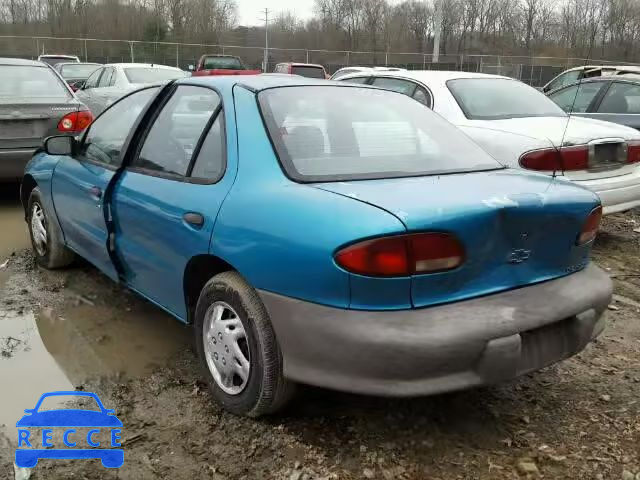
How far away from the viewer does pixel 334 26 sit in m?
62.1

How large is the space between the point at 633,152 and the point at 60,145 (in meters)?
4.58

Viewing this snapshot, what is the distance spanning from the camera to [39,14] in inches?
2013

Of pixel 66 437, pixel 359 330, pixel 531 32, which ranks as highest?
pixel 531 32

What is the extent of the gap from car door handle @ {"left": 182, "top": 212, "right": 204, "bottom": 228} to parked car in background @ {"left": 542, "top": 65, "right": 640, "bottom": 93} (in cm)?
744

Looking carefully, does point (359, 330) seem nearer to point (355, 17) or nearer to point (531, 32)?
point (531, 32)

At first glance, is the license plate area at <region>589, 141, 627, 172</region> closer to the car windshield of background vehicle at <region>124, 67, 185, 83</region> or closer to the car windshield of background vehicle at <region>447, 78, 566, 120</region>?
the car windshield of background vehicle at <region>447, 78, 566, 120</region>

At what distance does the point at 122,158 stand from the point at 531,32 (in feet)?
179

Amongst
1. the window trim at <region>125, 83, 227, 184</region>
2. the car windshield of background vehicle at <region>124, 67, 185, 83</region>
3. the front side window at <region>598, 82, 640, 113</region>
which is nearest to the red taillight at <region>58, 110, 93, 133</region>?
the window trim at <region>125, 83, 227, 184</region>

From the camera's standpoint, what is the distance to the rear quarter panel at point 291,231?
2254 mm

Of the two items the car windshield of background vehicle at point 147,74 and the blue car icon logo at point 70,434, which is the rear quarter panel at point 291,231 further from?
the car windshield of background vehicle at point 147,74

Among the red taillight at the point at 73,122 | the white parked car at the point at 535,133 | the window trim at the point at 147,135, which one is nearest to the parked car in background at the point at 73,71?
the red taillight at the point at 73,122

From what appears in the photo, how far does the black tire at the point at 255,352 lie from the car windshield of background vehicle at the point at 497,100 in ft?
11.8

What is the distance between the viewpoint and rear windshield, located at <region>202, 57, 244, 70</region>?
2055cm

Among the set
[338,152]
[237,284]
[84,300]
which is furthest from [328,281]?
[84,300]
